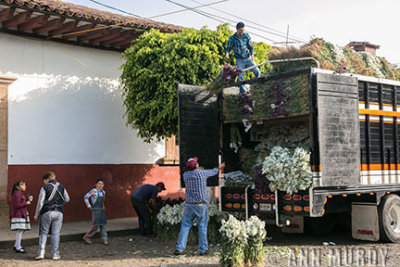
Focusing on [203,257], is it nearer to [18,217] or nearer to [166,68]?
[18,217]

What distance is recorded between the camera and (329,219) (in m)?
11.0

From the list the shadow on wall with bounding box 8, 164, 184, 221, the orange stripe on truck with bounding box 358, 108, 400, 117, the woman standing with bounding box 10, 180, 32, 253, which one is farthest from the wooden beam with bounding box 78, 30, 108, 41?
the orange stripe on truck with bounding box 358, 108, 400, 117

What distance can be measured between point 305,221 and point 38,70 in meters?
7.34

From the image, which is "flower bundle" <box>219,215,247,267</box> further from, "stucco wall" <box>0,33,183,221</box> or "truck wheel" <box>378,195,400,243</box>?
"stucco wall" <box>0,33,183,221</box>

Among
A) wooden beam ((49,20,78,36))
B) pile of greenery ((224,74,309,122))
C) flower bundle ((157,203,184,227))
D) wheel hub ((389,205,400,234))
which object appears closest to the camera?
pile of greenery ((224,74,309,122))

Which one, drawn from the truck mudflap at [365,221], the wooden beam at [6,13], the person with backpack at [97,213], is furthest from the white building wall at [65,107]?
the truck mudflap at [365,221]

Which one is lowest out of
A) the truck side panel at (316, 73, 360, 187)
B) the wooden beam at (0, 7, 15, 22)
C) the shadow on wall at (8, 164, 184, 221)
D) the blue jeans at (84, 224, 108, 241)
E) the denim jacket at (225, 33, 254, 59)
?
the blue jeans at (84, 224, 108, 241)

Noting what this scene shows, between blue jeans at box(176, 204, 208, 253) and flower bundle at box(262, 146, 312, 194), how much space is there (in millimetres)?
1313

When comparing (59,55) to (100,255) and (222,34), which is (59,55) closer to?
(222,34)

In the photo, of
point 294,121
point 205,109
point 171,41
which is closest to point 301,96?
point 294,121

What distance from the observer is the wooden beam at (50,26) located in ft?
40.3

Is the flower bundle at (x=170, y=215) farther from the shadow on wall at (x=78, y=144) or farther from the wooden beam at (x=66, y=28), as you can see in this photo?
the wooden beam at (x=66, y=28)

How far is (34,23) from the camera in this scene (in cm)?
1197

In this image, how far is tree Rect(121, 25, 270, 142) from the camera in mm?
11648
